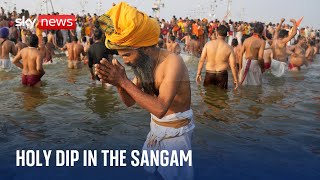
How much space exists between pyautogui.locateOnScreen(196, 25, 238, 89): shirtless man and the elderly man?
200 inches

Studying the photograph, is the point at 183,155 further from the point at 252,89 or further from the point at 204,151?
the point at 252,89

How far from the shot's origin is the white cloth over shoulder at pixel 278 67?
39.6ft

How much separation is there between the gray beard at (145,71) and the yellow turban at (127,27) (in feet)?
0.43

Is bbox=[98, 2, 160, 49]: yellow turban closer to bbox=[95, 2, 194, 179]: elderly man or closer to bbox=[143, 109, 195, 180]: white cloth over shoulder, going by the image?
bbox=[95, 2, 194, 179]: elderly man

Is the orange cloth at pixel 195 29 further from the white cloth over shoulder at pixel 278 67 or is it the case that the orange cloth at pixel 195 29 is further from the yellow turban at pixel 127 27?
the yellow turban at pixel 127 27

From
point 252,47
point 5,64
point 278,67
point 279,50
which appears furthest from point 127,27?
point 279,50

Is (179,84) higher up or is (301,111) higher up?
(179,84)

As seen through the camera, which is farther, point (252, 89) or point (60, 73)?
point (60, 73)

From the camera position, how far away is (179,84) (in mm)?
2693

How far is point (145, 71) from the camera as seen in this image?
8.92 feet

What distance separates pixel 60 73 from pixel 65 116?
20.3 feet

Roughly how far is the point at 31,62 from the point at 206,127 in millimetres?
5107

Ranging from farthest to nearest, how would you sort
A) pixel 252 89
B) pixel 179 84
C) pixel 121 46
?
pixel 252 89
pixel 179 84
pixel 121 46

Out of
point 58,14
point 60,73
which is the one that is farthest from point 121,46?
point 58,14
